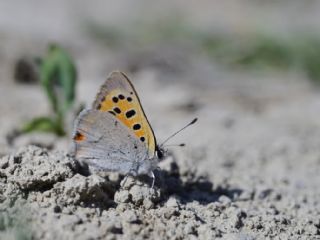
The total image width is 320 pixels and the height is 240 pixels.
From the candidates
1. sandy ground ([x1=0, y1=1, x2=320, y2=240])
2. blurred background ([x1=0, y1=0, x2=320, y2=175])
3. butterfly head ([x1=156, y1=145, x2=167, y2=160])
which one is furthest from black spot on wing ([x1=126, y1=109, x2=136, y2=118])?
blurred background ([x1=0, y1=0, x2=320, y2=175])

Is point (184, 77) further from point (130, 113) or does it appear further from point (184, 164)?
point (130, 113)

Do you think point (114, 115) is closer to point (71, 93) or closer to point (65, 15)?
point (71, 93)

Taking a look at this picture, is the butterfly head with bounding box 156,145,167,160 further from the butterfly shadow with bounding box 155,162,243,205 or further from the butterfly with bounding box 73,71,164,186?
the butterfly shadow with bounding box 155,162,243,205

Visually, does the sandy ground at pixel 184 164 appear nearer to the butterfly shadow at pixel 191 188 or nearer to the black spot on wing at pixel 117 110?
the butterfly shadow at pixel 191 188

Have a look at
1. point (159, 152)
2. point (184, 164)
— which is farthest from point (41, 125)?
point (159, 152)

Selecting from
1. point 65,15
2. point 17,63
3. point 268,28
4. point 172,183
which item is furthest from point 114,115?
point 65,15

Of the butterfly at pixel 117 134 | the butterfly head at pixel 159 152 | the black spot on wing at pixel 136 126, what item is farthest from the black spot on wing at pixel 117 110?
the butterfly head at pixel 159 152

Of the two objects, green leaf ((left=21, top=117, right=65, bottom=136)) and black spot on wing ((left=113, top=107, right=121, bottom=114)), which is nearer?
black spot on wing ((left=113, top=107, right=121, bottom=114))
